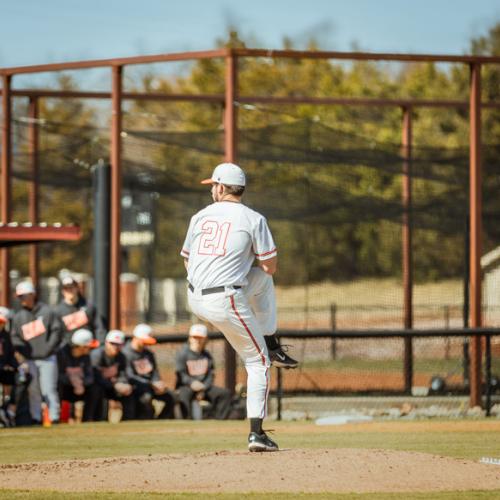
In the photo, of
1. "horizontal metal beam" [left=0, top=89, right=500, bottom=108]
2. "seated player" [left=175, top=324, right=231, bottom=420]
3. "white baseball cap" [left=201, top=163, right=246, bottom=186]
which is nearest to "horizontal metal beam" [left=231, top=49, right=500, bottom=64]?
"horizontal metal beam" [left=0, top=89, right=500, bottom=108]

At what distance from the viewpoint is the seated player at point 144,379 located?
1294cm

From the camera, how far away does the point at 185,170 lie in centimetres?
2464

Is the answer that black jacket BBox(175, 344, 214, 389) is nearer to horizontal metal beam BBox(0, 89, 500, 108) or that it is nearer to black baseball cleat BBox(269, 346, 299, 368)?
horizontal metal beam BBox(0, 89, 500, 108)

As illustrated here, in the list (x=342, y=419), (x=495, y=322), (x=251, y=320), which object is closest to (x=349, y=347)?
(x=495, y=322)

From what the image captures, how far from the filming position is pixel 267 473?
6.60 meters

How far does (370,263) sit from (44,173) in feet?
32.9

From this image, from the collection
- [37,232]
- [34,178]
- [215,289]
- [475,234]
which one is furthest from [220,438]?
[34,178]

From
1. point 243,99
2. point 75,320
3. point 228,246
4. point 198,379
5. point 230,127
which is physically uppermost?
point 243,99

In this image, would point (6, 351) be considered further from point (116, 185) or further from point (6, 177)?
point (6, 177)

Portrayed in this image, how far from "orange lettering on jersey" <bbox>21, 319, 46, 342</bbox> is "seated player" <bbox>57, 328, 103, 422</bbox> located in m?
0.45

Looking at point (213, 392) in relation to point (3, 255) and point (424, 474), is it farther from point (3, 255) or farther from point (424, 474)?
point (424, 474)

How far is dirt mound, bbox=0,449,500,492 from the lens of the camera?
20.7ft

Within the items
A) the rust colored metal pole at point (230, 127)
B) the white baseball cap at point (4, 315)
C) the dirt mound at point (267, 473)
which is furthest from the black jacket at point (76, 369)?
the dirt mound at point (267, 473)

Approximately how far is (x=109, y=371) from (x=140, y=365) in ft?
1.32
